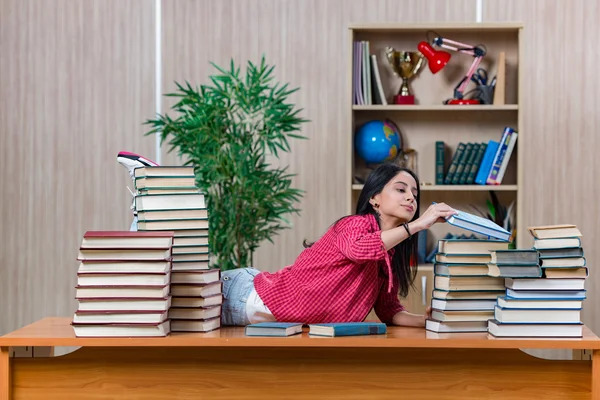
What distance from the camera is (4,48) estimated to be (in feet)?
16.4

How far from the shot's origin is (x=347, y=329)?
6.79 feet

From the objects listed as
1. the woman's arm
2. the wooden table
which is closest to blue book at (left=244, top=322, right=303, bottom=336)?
the wooden table

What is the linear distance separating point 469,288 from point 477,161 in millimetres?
2426

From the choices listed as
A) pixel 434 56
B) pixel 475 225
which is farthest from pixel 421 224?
pixel 434 56

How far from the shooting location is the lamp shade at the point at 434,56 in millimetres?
4469

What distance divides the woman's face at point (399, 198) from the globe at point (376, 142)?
2.05 meters

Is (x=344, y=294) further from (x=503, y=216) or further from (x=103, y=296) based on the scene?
(x=503, y=216)

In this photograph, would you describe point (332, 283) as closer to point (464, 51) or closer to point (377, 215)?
point (377, 215)

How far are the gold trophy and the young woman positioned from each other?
215 cm

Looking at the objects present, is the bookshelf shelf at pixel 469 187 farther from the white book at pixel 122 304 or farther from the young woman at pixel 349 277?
the white book at pixel 122 304

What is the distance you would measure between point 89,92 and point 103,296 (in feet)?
10.5

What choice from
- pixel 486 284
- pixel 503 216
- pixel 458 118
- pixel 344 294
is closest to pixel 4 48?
pixel 458 118

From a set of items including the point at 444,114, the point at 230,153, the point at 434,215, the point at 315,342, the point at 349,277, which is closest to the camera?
the point at 315,342

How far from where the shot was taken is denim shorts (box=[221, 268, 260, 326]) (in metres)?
2.36
